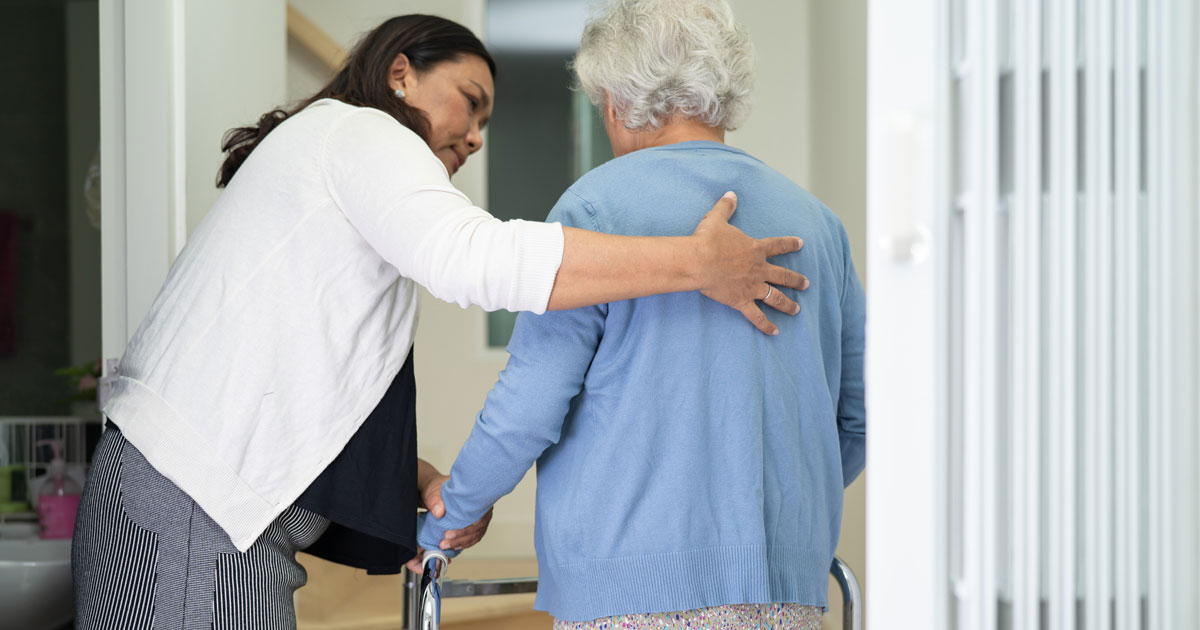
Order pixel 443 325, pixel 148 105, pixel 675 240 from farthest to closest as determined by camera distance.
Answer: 1. pixel 443 325
2. pixel 148 105
3. pixel 675 240

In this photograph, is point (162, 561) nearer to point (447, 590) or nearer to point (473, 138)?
point (447, 590)

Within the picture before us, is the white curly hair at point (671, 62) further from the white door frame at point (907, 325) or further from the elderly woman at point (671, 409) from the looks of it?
the white door frame at point (907, 325)

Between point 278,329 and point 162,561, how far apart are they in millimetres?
299

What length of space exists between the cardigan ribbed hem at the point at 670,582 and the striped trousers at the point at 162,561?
360 millimetres

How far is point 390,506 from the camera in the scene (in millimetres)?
1219

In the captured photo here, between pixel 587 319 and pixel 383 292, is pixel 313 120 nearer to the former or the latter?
pixel 383 292

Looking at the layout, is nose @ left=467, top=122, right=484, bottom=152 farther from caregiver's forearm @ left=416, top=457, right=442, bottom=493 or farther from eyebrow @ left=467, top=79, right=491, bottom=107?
caregiver's forearm @ left=416, top=457, right=442, bottom=493

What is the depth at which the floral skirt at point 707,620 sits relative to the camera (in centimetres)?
112

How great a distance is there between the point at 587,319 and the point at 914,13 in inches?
20.0

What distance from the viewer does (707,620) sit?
1.12 meters

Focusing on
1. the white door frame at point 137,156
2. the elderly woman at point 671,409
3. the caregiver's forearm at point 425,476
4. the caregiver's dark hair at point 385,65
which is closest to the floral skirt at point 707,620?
the elderly woman at point 671,409

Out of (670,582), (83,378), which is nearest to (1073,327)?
(670,582)

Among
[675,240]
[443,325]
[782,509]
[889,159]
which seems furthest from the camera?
[443,325]

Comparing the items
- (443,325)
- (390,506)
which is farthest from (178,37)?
(443,325)
